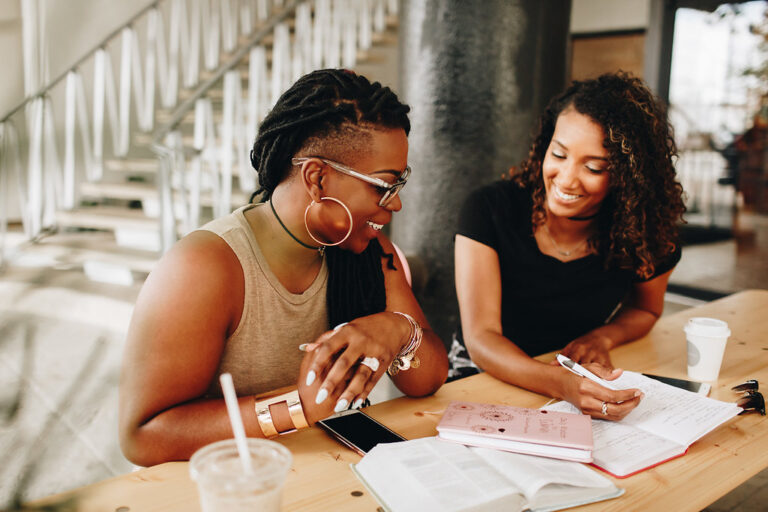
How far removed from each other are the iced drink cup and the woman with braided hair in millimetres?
321

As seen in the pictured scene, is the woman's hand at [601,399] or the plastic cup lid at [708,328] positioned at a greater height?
the plastic cup lid at [708,328]

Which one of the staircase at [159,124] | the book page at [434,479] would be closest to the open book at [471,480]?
the book page at [434,479]

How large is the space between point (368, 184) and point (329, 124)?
0.50 feet

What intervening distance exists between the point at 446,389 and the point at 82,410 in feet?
2.77

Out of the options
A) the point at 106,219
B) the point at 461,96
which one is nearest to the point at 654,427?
the point at 461,96

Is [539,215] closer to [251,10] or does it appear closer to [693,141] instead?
[693,141]

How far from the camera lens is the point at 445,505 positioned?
2.92 ft

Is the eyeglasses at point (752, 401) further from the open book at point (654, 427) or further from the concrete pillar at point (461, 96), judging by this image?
the concrete pillar at point (461, 96)

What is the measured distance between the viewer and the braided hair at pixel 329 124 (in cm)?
131

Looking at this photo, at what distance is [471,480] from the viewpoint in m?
0.97

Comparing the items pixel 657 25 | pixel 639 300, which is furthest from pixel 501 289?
pixel 657 25

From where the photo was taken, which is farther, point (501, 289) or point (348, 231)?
point (501, 289)

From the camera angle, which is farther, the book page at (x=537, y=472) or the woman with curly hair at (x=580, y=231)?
the woman with curly hair at (x=580, y=231)

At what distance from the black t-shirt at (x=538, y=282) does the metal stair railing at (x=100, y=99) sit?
13.1 ft
